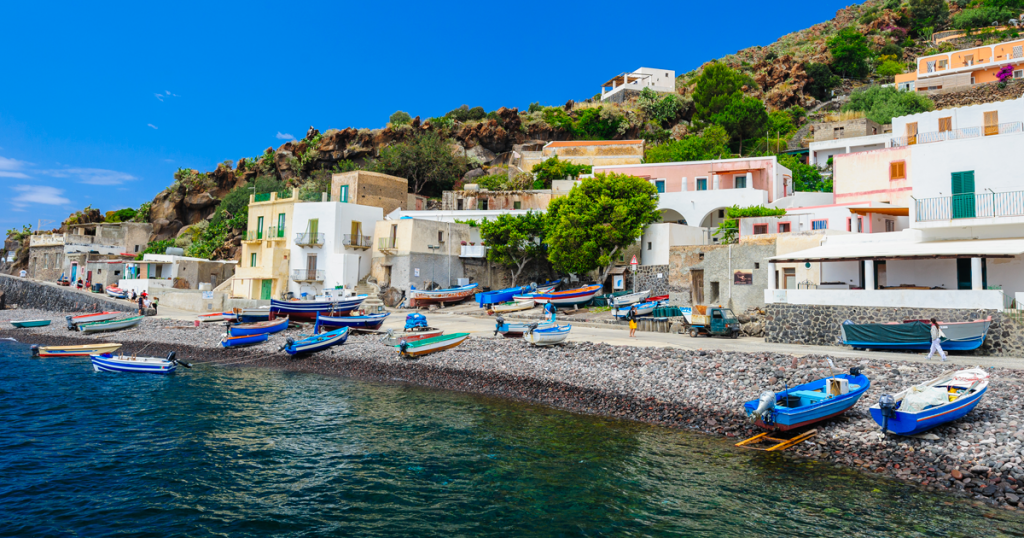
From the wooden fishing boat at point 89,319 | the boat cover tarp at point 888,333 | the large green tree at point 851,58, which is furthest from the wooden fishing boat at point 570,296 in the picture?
the large green tree at point 851,58

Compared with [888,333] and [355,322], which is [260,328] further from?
[888,333]

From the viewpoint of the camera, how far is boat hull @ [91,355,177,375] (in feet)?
68.5

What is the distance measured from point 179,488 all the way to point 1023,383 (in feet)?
56.9

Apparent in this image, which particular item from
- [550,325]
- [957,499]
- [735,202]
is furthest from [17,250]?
[957,499]

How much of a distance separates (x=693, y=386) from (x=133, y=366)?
20218mm

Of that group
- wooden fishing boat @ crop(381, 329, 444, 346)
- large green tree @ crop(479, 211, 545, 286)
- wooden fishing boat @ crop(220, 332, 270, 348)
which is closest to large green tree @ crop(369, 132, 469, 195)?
large green tree @ crop(479, 211, 545, 286)

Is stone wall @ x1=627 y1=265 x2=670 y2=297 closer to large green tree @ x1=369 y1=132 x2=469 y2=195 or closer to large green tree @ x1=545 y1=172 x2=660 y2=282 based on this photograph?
large green tree @ x1=545 y1=172 x2=660 y2=282

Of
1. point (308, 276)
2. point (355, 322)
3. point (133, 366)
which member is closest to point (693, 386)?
point (355, 322)

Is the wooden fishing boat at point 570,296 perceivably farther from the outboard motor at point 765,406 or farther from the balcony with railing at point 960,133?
the outboard motor at point 765,406

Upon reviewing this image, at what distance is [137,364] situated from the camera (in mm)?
21172

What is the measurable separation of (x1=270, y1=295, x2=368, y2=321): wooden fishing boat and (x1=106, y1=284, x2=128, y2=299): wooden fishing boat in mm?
18331

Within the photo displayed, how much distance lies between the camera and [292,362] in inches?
915

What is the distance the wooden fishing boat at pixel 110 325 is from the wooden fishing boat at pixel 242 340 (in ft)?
32.1

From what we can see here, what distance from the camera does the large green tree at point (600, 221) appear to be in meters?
31.9
